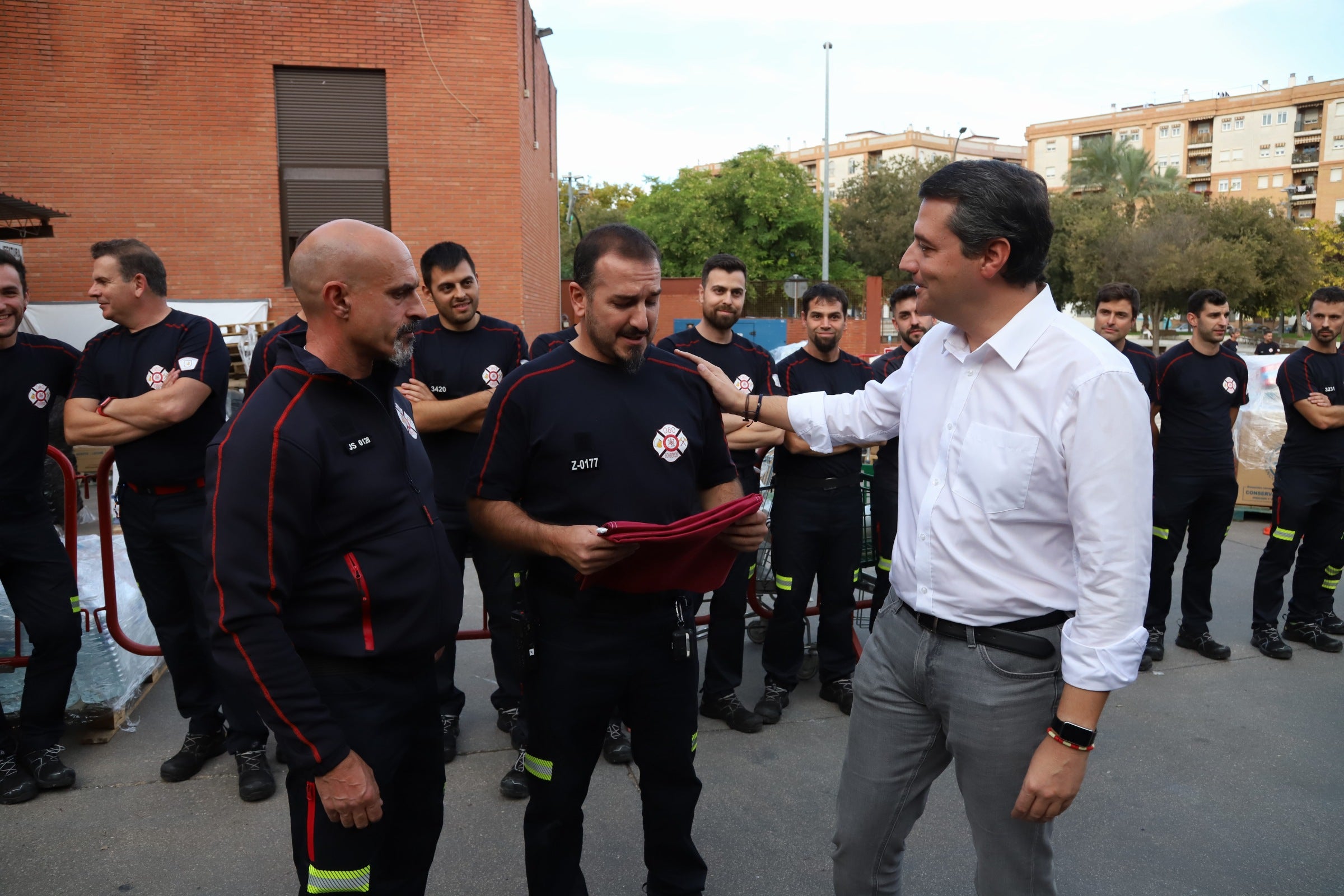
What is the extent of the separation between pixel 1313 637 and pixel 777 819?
14.4 feet

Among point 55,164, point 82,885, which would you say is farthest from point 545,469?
point 55,164

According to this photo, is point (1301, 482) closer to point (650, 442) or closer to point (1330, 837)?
point (1330, 837)

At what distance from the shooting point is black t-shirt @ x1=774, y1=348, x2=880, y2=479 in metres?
4.89

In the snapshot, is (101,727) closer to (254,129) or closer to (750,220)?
(254,129)

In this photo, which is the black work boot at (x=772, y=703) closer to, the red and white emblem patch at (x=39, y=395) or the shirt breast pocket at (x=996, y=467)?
the shirt breast pocket at (x=996, y=467)

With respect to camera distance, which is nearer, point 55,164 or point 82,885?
point 82,885

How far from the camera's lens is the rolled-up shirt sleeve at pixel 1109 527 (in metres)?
1.96

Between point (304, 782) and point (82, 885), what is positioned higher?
point (304, 782)

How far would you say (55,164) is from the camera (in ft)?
44.2

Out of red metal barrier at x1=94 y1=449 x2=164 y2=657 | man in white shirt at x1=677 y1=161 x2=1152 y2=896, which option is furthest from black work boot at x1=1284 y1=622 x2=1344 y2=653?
red metal barrier at x1=94 y1=449 x2=164 y2=657

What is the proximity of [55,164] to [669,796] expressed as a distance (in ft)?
49.6

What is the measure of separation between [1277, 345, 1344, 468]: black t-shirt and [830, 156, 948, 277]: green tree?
40.6 metres

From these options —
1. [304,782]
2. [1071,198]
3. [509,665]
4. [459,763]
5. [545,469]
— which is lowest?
[459,763]

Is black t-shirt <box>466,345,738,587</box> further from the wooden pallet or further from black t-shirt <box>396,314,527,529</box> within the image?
the wooden pallet
